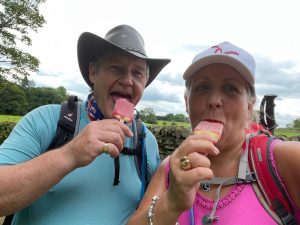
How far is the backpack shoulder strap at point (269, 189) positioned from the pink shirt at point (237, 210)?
3 centimetres

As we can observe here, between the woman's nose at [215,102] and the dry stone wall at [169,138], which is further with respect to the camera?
the dry stone wall at [169,138]

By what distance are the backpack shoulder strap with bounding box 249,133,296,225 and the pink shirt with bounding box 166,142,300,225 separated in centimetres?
3

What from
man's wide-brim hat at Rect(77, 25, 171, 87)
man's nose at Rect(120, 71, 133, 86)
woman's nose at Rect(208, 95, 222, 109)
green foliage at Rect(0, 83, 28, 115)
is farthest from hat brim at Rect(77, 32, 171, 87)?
green foliage at Rect(0, 83, 28, 115)

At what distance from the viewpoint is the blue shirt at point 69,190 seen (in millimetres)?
2422

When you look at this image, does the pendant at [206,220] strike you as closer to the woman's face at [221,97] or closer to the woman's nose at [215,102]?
the woman's face at [221,97]

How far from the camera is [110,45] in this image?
2861 mm

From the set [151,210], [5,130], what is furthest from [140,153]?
[5,130]

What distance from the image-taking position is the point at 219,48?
7.98 feet

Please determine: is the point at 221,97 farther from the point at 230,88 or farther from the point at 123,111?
the point at 123,111

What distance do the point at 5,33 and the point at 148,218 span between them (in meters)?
23.0

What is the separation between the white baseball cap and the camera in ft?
7.58

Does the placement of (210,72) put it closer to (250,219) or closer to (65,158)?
(250,219)

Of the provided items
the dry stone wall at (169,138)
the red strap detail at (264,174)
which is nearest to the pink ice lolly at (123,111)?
the red strap detail at (264,174)

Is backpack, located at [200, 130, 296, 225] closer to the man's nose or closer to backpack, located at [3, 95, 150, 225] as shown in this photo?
backpack, located at [3, 95, 150, 225]
